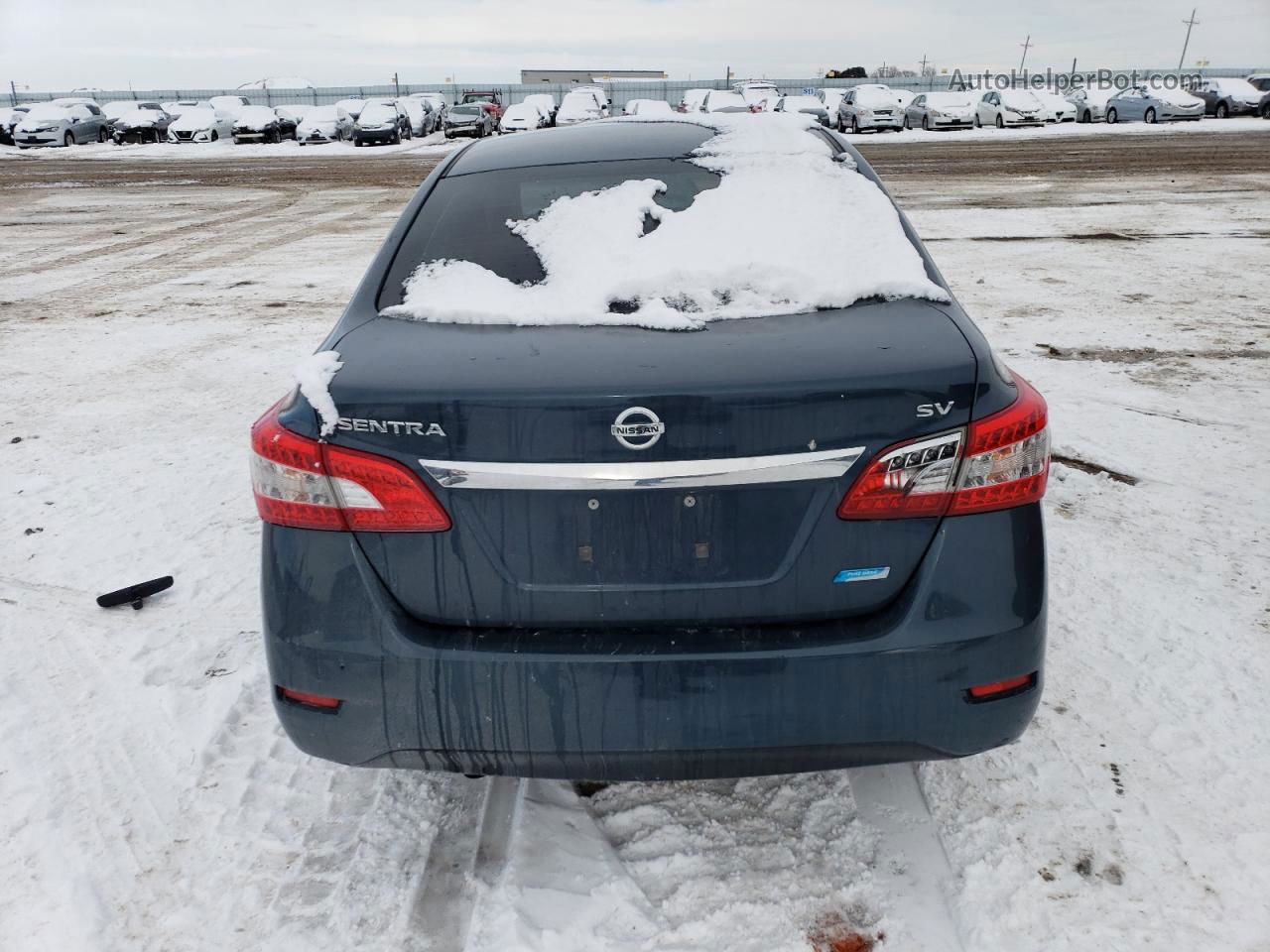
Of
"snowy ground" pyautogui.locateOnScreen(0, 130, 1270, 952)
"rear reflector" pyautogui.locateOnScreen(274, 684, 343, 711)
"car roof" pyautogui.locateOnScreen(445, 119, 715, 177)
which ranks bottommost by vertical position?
"snowy ground" pyautogui.locateOnScreen(0, 130, 1270, 952)

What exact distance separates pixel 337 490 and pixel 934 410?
118cm

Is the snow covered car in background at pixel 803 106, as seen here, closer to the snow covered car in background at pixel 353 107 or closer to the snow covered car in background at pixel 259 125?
the snow covered car in background at pixel 353 107

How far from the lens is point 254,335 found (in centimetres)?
767

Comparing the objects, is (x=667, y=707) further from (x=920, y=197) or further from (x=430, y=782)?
(x=920, y=197)

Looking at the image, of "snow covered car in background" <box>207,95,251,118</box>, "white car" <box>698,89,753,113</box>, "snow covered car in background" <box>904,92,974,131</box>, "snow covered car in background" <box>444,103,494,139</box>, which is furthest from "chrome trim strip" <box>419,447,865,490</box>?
"snow covered car in background" <box>207,95,251,118</box>

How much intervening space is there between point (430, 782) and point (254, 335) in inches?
226

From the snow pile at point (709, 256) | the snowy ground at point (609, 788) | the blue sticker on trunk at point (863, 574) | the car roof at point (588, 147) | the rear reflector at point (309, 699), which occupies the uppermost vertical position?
the car roof at point (588, 147)

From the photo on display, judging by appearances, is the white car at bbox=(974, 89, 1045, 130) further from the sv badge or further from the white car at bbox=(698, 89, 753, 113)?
the sv badge

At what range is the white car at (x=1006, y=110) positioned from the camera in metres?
35.8

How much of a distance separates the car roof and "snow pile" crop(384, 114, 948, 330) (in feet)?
0.50

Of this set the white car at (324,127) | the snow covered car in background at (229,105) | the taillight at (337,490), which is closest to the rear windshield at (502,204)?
the taillight at (337,490)

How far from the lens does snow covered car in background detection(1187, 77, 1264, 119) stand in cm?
3694

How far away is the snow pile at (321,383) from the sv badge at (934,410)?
1131 millimetres

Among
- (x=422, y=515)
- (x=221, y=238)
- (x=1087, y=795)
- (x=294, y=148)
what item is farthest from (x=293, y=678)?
(x=294, y=148)
